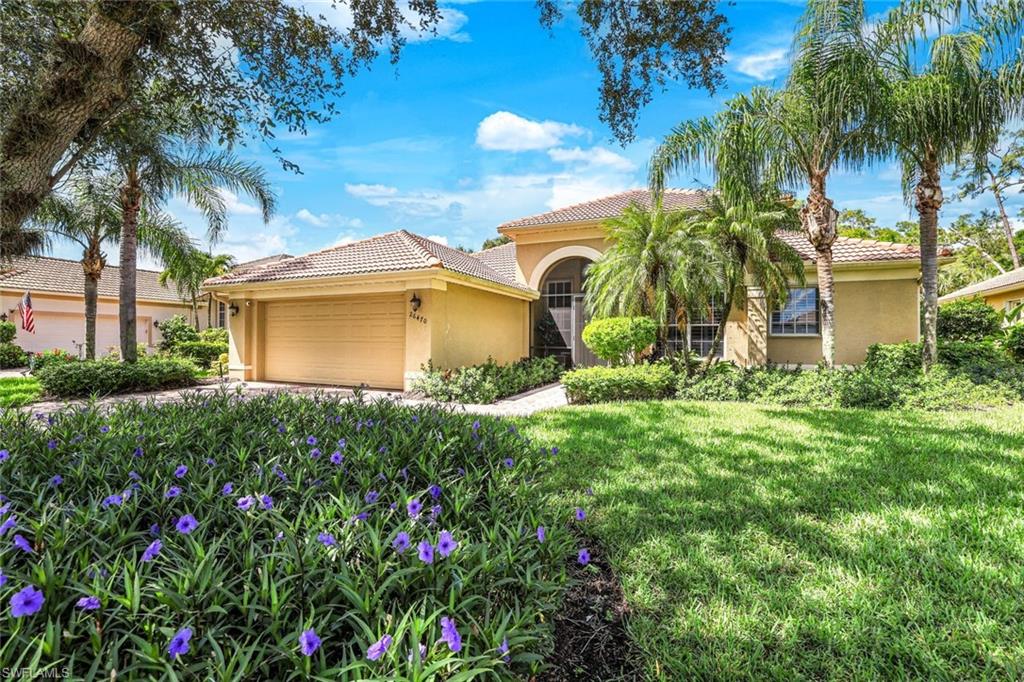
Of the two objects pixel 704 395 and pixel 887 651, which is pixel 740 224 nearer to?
pixel 704 395

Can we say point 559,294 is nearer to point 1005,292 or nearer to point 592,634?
point 592,634

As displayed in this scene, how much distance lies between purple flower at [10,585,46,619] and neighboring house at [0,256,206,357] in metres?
29.2

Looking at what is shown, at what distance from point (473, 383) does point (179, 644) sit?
10735 mm

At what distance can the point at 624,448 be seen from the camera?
6.48 metres

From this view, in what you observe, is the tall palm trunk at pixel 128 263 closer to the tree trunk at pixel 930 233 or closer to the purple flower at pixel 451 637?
the purple flower at pixel 451 637

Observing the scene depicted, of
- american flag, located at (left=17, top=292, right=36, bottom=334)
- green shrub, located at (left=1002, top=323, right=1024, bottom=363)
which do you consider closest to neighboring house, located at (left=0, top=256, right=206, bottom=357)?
american flag, located at (left=17, top=292, right=36, bottom=334)

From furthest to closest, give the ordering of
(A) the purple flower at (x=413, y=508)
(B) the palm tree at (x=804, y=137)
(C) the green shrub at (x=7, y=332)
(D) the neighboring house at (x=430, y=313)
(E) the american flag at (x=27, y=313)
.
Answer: (E) the american flag at (x=27, y=313) → (C) the green shrub at (x=7, y=332) → (D) the neighboring house at (x=430, y=313) → (B) the palm tree at (x=804, y=137) → (A) the purple flower at (x=413, y=508)

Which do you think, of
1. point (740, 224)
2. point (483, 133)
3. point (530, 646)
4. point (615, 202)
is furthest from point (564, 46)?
point (615, 202)

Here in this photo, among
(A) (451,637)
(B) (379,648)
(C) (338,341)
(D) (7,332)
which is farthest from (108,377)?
(D) (7,332)

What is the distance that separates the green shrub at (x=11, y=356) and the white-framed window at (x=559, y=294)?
24.8m

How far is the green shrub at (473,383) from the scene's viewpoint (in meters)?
12.0

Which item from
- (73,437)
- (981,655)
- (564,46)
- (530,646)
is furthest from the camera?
(564,46)

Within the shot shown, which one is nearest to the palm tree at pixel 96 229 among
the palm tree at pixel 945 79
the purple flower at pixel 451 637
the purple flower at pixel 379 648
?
the purple flower at pixel 379 648

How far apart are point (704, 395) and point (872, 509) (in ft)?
23.5
